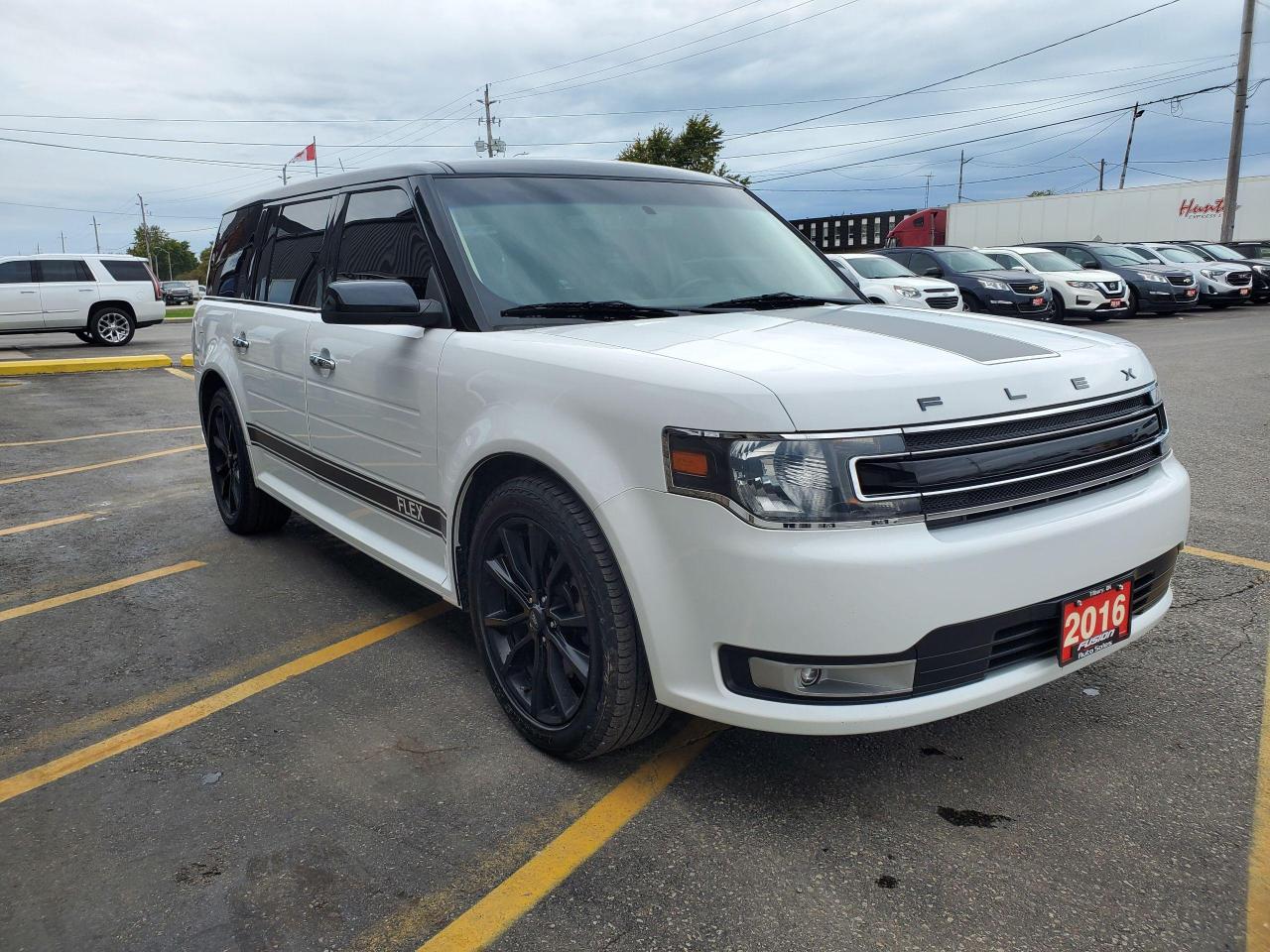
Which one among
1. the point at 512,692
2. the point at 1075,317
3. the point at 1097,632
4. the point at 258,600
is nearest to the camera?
the point at 1097,632

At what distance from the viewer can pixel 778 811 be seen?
8.41 ft

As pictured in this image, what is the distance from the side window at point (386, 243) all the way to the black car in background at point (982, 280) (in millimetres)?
14461

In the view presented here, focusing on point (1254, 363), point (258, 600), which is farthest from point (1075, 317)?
point (258, 600)

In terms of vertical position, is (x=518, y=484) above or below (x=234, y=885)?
above

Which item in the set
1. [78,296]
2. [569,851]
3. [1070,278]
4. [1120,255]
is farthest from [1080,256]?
[569,851]

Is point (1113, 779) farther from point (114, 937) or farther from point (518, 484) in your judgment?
point (114, 937)

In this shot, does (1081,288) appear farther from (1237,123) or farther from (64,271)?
(64,271)

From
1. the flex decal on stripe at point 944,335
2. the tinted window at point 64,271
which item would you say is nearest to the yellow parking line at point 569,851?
the flex decal on stripe at point 944,335

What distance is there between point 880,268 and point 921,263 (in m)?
1.87

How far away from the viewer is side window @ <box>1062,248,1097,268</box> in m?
21.2

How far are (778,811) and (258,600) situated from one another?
106 inches

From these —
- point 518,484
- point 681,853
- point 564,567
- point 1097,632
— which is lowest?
point 681,853

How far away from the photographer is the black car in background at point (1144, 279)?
19.8 meters

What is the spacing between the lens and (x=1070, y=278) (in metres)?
18.9
